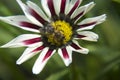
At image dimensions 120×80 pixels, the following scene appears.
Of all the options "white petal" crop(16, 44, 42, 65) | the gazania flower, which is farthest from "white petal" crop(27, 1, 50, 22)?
"white petal" crop(16, 44, 42, 65)

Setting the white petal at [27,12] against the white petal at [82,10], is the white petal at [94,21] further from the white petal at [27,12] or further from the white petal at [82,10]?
the white petal at [27,12]

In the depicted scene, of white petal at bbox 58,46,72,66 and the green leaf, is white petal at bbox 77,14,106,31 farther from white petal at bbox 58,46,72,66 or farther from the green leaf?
the green leaf

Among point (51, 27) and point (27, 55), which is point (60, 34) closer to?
point (51, 27)

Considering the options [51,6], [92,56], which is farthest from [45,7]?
[92,56]

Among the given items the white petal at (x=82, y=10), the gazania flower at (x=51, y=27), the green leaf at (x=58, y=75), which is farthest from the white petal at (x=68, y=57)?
the green leaf at (x=58, y=75)

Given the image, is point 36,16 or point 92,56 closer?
point 36,16
